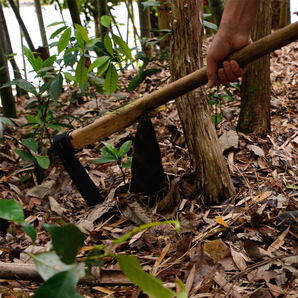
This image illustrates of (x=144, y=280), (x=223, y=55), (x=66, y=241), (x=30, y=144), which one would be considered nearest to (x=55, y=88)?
(x=30, y=144)

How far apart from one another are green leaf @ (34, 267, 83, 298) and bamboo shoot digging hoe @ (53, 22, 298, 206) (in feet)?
3.79

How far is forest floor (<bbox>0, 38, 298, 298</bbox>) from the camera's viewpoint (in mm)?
1238

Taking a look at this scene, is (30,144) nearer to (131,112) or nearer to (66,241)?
(131,112)

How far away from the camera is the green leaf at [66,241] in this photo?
621 millimetres

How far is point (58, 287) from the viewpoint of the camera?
59 centimetres

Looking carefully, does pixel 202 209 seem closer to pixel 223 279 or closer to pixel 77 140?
pixel 223 279

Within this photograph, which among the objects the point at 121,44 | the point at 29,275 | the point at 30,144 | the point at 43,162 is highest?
the point at 121,44

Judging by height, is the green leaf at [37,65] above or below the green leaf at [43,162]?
above

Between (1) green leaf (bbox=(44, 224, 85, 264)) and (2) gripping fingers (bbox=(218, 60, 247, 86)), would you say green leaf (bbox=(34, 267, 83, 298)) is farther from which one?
(2) gripping fingers (bbox=(218, 60, 247, 86))

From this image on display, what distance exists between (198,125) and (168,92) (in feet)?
1.00

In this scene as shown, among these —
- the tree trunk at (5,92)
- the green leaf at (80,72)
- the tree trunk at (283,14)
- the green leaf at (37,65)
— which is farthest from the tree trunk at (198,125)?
the tree trunk at (283,14)

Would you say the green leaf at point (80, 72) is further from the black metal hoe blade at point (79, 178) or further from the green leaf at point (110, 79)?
the black metal hoe blade at point (79, 178)

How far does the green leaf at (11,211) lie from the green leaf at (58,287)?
20 centimetres

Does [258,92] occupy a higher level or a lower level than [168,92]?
lower
